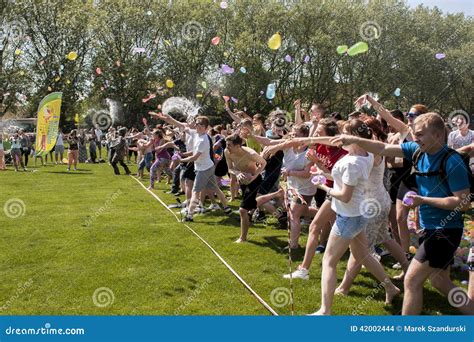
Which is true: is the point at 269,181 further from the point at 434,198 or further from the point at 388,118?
the point at 434,198

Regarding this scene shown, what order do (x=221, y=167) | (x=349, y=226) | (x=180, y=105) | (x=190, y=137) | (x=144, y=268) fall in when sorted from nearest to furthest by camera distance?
(x=349, y=226)
(x=144, y=268)
(x=190, y=137)
(x=221, y=167)
(x=180, y=105)

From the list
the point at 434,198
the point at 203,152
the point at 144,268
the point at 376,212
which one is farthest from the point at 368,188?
the point at 203,152

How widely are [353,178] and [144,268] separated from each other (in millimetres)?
3416

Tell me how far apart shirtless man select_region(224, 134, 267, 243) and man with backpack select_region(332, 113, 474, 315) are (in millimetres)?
3868

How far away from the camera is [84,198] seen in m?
12.7

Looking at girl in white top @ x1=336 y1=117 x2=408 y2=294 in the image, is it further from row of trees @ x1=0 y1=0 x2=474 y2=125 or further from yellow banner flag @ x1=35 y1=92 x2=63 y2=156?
row of trees @ x1=0 y1=0 x2=474 y2=125

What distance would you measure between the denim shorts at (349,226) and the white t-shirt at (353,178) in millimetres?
45

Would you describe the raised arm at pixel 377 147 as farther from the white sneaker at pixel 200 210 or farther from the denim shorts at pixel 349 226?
the white sneaker at pixel 200 210

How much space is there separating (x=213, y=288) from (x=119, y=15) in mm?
38181

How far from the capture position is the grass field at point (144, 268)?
16.5 feet

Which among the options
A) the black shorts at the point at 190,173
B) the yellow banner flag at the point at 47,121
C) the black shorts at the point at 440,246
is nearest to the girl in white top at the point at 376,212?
the black shorts at the point at 440,246

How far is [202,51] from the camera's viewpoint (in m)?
42.2

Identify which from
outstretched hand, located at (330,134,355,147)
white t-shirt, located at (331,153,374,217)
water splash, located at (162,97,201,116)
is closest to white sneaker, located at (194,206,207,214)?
white t-shirt, located at (331,153,374,217)

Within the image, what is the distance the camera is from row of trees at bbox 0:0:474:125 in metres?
38.9
